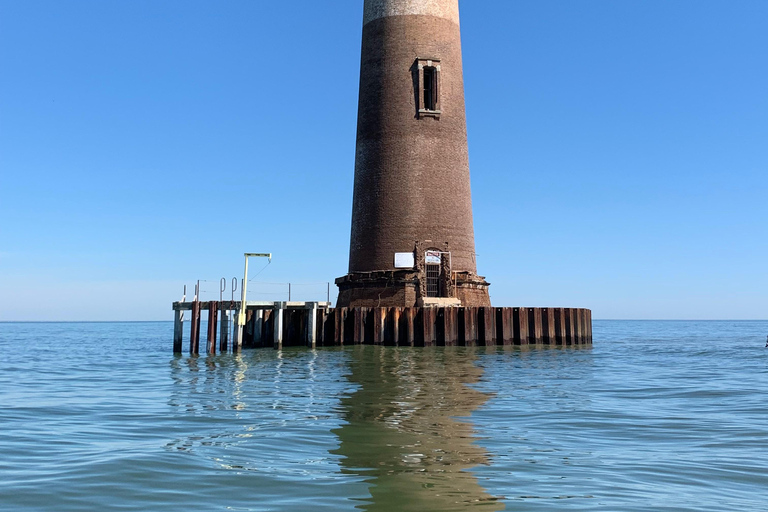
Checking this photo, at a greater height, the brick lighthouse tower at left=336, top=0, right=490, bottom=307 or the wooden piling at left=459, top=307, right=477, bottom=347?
the brick lighthouse tower at left=336, top=0, right=490, bottom=307

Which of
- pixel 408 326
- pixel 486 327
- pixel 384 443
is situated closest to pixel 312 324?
pixel 408 326

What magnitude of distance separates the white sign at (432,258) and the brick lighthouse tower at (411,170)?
0.13 ft

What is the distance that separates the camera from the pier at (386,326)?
24.3 m

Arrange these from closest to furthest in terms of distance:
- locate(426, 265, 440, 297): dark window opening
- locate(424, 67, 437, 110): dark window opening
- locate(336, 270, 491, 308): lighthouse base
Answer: locate(336, 270, 491, 308): lighthouse base
locate(426, 265, 440, 297): dark window opening
locate(424, 67, 437, 110): dark window opening

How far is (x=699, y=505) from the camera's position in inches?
218

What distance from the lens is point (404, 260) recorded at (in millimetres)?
26188

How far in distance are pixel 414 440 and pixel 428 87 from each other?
2101 centimetres

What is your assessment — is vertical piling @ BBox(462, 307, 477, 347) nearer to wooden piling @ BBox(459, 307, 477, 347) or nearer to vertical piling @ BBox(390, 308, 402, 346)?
wooden piling @ BBox(459, 307, 477, 347)

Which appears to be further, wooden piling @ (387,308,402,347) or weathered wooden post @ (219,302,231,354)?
wooden piling @ (387,308,402,347)

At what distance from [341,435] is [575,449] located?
255 centimetres

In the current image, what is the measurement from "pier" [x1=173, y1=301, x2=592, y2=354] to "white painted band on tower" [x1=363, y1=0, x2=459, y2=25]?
11003 mm

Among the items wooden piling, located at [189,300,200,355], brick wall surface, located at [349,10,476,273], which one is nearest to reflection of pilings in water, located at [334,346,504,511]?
wooden piling, located at [189,300,200,355]

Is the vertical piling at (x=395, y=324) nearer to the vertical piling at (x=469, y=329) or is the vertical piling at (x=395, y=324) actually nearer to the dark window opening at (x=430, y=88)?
the vertical piling at (x=469, y=329)

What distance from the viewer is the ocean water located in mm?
5738
